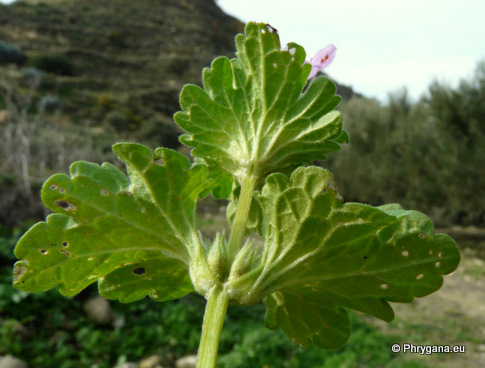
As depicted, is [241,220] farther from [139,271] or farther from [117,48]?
[117,48]

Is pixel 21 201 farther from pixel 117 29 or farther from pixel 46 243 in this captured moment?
pixel 117 29

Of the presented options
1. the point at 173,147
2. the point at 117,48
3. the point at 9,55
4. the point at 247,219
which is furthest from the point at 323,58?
the point at 117,48

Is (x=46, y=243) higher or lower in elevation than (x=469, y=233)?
higher

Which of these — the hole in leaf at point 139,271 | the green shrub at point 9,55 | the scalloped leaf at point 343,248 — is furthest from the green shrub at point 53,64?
the scalloped leaf at point 343,248

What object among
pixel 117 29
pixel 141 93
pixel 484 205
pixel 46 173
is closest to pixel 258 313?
pixel 46 173

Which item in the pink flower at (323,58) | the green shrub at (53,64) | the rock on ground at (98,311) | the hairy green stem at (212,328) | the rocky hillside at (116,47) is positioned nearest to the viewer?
the hairy green stem at (212,328)

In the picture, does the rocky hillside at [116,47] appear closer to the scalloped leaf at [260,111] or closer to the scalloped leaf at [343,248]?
the scalloped leaf at [260,111]

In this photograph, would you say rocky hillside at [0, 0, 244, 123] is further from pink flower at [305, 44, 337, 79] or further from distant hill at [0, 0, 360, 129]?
pink flower at [305, 44, 337, 79]
